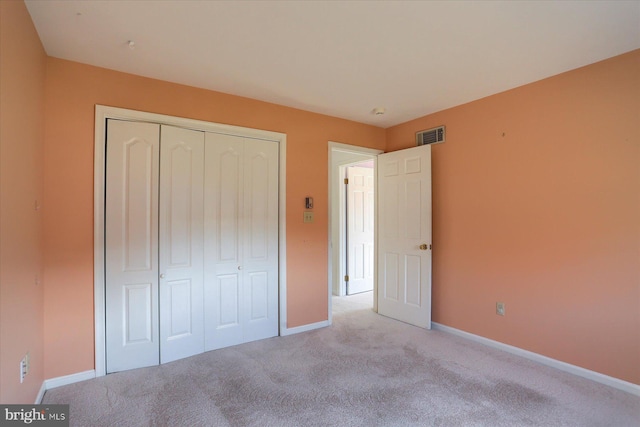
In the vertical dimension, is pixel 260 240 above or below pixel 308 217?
below

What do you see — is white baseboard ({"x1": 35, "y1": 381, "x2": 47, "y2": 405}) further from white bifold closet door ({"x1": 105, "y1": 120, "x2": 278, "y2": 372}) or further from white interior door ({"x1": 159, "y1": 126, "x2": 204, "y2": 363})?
white interior door ({"x1": 159, "y1": 126, "x2": 204, "y2": 363})

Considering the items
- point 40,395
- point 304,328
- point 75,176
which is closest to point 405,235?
point 304,328

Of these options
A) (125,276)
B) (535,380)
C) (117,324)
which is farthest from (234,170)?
(535,380)

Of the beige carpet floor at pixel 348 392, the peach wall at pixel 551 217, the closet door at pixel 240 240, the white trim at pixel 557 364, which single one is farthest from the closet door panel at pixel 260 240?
the white trim at pixel 557 364

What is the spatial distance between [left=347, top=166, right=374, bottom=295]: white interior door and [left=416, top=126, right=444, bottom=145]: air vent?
1.70 meters

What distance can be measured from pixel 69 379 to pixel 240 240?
1720 millimetres

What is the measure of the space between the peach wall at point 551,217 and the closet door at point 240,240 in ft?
6.59

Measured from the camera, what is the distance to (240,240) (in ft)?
10.6

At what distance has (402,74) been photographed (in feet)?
8.97

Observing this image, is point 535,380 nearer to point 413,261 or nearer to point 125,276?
point 413,261

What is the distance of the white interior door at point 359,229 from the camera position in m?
5.42

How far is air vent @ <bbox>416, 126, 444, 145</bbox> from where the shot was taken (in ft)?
12.1

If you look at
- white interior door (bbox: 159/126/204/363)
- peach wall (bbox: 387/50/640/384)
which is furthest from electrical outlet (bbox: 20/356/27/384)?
peach wall (bbox: 387/50/640/384)

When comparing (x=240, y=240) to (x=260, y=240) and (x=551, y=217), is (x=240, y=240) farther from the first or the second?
(x=551, y=217)
